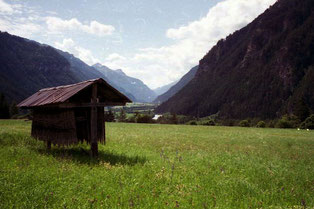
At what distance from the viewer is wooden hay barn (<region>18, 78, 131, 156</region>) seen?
Result: 11.1m

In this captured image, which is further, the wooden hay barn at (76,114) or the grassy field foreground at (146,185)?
the wooden hay barn at (76,114)

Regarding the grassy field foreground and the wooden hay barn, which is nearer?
the grassy field foreground

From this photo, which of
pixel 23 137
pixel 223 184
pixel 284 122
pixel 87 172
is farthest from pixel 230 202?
pixel 284 122

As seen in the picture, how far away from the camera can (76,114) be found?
12.4 m

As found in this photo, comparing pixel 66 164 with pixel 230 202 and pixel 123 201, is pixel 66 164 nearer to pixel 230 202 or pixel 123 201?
pixel 123 201

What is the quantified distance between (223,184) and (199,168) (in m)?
2.22

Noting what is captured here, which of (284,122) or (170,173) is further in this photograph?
(284,122)

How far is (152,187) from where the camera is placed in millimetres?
7453

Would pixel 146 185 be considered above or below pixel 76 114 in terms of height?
below

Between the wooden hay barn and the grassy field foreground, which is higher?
the wooden hay barn

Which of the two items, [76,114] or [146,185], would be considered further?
[76,114]

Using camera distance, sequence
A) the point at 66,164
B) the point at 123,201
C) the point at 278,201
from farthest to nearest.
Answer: the point at 66,164 → the point at 278,201 → the point at 123,201

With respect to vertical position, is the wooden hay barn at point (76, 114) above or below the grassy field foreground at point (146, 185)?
above

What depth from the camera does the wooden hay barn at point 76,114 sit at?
36.3 feet
